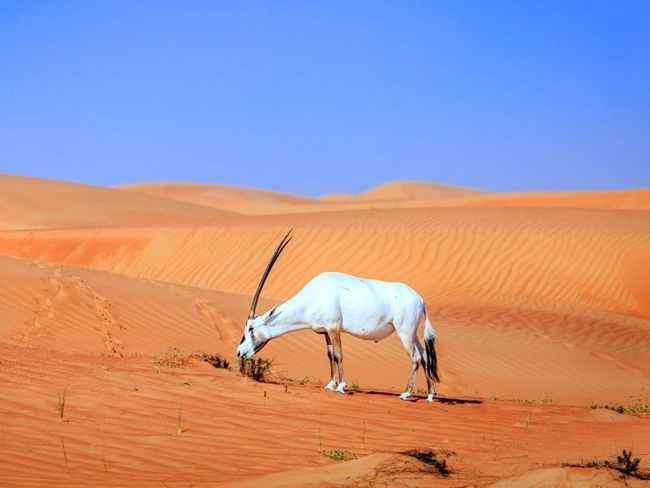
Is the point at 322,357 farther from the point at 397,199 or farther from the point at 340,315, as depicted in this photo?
the point at 397,199

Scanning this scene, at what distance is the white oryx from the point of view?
9398 millimetres

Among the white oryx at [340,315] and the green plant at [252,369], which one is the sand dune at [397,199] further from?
the green plant at [252,369]

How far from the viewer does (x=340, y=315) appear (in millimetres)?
9430

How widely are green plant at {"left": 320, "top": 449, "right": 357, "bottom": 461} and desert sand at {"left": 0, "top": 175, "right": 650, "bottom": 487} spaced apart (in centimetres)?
7

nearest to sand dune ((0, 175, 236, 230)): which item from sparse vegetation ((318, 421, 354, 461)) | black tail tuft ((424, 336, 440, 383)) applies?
black tail tuft ((424, 336, 440, 383))

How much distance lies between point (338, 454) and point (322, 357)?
9061 millimetres

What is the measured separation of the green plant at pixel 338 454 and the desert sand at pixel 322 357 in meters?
0.07

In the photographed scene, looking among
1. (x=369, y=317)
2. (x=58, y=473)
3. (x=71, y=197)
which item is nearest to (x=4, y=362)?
(x=58, y=473)

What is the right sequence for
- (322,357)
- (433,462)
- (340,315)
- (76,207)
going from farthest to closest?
(76,207)
(322,357)
(340,315)
(433,462)

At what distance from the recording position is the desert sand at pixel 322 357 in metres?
5.65

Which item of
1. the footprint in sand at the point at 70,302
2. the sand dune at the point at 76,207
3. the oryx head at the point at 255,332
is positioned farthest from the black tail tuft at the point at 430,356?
the sand dune at the point at 76,207

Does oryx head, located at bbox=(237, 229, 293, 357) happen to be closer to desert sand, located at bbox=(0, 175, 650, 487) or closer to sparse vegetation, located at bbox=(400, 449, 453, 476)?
desert sand, located at bbox=(0, 175, 650, 487)

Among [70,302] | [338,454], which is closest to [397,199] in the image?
[70,302]

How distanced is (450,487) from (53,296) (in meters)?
10.2
